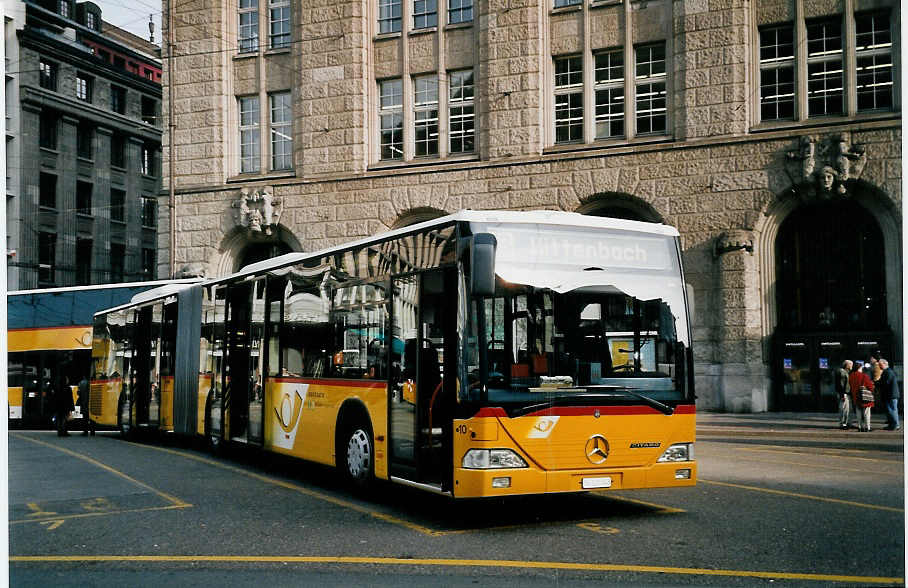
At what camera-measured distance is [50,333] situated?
2936 centimetres

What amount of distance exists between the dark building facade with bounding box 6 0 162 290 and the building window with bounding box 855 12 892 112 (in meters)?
16.4

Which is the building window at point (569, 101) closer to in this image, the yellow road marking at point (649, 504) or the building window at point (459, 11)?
the building window at point (459, 11)

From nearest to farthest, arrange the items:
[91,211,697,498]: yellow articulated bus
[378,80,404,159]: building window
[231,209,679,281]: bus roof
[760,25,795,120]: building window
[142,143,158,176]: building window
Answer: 1. [91,211,697,498]: yellow articulated bus
2. [231,209,679,281]: bus roof
3. [760,25,795,120]: building window
4. [378,80,404,159]: building window
5. [142,143,158,176]: building window

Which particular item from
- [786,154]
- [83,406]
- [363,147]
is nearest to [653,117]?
[786,154]

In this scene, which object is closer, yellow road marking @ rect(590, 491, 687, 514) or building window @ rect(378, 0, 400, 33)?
yellow road marking @ rect(590, 491, 687, 514)

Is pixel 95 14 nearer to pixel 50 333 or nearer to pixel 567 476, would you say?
pixel 567 476

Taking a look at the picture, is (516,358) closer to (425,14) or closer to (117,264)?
(425,14)

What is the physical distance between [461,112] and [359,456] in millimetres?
19168

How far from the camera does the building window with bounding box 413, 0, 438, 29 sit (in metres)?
29.9

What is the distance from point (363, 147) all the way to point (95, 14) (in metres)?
16.1

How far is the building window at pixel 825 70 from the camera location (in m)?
25.0

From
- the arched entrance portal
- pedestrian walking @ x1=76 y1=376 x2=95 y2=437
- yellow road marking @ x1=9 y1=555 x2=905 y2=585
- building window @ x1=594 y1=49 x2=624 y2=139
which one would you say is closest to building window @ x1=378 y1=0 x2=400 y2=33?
building window @ x1=594 y1=49 x2=624 y2=139

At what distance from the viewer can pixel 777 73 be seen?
26031 millimetres

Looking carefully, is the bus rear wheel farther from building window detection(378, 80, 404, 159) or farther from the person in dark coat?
building window detection(378, 80, 404, 159)
